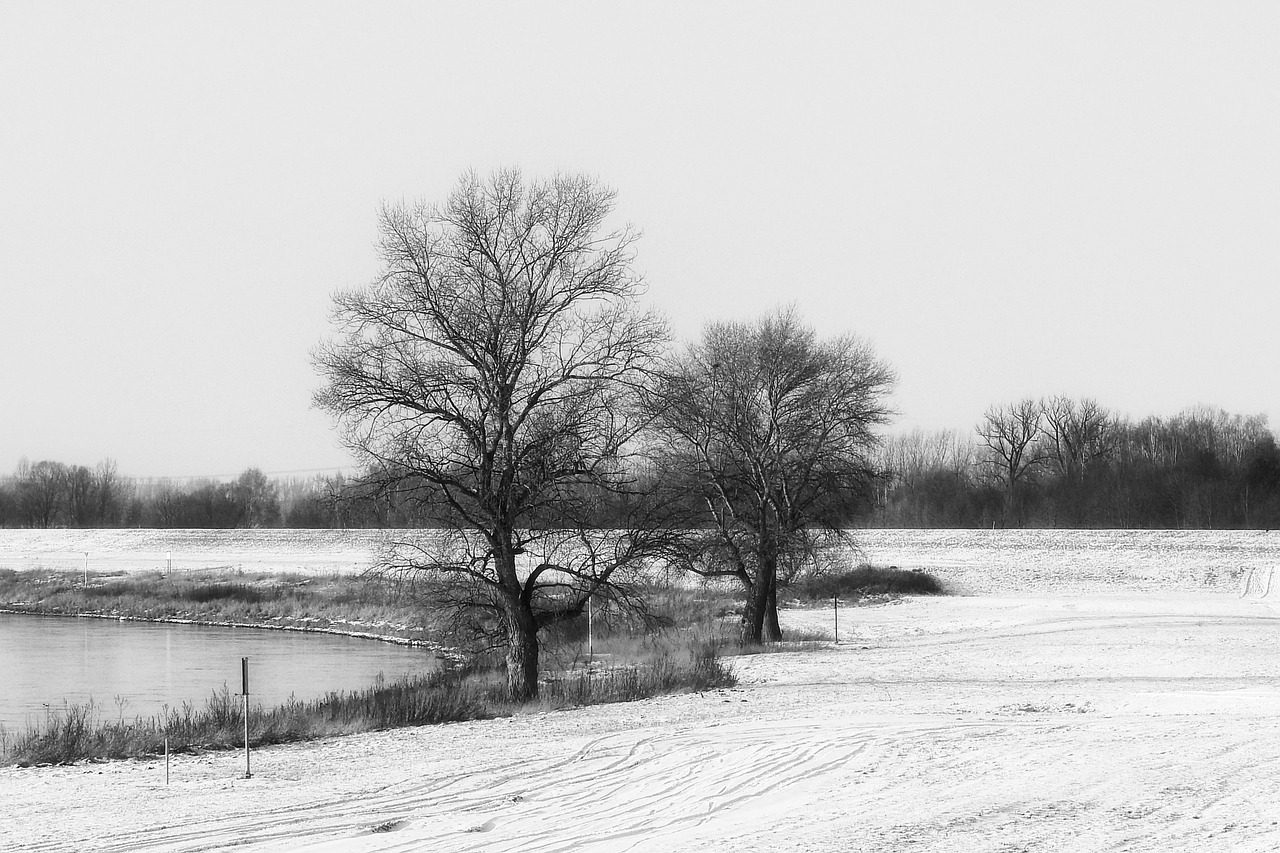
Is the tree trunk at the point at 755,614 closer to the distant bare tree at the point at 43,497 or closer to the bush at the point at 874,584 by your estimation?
the bush at the point at 874,584

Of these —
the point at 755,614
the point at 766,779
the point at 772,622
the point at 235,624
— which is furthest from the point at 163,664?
the point at 766,779

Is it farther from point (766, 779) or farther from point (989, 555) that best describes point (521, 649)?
point (989, 555)

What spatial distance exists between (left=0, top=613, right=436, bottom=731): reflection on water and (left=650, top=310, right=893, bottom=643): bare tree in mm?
9513

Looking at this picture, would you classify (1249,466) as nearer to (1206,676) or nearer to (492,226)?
(1206,676)

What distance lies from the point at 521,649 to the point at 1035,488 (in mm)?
80999

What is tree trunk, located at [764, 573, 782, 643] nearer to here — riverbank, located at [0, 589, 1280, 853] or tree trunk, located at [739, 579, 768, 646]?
tree trunk, located at [739, 579, 768, 646]

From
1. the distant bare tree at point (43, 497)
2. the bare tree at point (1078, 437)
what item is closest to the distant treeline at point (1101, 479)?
the bare tree at point (1078, 437)

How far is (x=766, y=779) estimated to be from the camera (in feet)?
40.8

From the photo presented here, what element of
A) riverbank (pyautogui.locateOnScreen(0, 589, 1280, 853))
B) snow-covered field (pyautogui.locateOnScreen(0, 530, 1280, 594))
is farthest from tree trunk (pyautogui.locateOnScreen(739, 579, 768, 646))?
snow-covered field (pyautogui.locateOnScreen(0, 530, 1280, 594))

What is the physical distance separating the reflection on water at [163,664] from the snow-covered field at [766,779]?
11020 mm

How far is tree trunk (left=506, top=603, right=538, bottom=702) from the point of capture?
22.2m

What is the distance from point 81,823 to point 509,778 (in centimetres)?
405

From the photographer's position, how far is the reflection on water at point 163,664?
27391 mm

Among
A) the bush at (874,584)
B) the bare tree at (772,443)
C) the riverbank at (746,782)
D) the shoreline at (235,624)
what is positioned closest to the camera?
the riverbank at (746,782)
